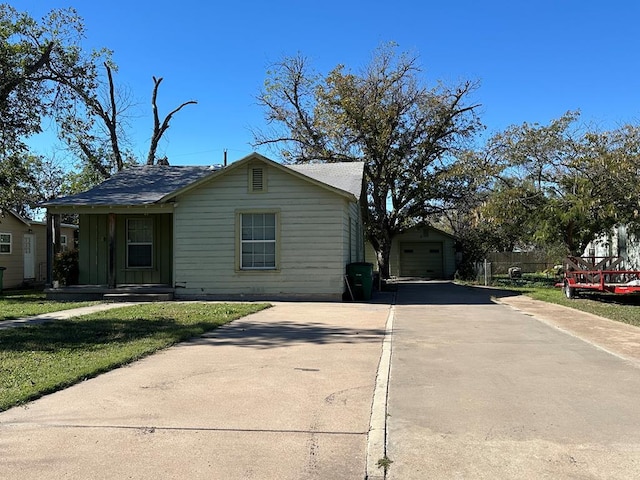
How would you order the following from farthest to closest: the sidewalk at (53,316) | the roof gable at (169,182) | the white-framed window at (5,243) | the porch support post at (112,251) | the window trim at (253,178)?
the white-framed window at (5,243), the porch support post at (112,251), the window trim at (253,178), the roof gable at (169,182), the sidewalk at (53,316)

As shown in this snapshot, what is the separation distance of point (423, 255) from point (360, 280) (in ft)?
59.4

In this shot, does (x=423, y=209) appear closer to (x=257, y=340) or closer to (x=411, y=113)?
(x=411, y=113)

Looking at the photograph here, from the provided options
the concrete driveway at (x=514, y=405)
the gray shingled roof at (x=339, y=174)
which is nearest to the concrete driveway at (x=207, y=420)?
the concrete driveway at (x=514, y=405)

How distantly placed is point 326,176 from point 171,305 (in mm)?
7895

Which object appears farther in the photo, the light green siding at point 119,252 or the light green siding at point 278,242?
the light green siding at point 119,252

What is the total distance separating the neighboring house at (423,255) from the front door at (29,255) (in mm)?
19111

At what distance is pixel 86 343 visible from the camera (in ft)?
28.6

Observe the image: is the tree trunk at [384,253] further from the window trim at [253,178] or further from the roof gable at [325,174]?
the window trim at [253,178]

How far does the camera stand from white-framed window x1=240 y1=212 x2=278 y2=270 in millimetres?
17234

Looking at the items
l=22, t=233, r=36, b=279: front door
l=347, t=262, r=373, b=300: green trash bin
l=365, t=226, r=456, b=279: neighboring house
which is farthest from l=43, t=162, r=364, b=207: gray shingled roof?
l=365, t=226, r=456, b=279: neighboring house

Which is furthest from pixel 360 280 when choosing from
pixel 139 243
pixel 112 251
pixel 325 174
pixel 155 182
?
pixel 155 182

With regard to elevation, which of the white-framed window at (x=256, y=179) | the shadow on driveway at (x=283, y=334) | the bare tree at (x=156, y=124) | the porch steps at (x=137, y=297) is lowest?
the shadow on driveway at (x=283, y=334)

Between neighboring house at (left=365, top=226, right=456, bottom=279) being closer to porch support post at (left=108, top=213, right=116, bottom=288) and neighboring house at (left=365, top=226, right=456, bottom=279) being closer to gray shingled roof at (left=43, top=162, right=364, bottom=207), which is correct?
gray shingled roof at (left=43, top=162, right=364, bottom=207)

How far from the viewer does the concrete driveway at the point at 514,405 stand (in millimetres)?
3951
